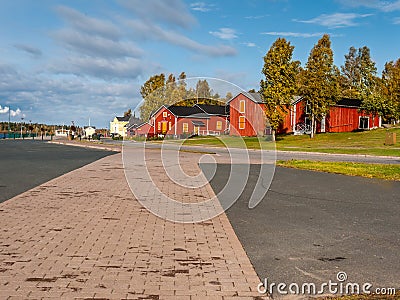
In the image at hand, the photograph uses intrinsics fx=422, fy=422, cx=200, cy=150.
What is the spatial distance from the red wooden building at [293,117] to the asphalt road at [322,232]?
45540 millimetres

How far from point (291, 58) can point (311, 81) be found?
12.6ft

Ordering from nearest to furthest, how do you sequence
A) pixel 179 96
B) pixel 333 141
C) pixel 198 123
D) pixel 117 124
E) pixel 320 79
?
pixel 179 96 → pixel 333 141 → pixel 320 79 → pixel 198 123 → pixel 117 124

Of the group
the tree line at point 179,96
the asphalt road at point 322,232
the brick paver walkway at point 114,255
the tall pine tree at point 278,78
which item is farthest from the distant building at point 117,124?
the brick paver walkway at point 114,255

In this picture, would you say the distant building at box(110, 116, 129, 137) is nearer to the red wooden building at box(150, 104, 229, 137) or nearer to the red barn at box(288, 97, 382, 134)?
the red wooden building at box(150, 104, 229, 137)

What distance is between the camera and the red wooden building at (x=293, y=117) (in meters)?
59.0

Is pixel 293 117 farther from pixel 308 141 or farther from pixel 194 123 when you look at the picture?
pixel 194 123

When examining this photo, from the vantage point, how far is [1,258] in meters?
5.61

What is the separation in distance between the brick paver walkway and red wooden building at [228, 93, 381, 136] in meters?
49.5

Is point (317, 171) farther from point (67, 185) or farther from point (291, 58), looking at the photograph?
point (291, 58)

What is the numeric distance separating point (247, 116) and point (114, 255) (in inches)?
2236

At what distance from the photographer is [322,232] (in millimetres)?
7391

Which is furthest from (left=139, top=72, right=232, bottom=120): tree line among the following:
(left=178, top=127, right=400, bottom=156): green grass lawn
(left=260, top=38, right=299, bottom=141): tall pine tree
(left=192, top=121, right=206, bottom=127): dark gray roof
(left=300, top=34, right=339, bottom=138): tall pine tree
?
(left=192, top=121, right=206, bottom=127): dark gray roof

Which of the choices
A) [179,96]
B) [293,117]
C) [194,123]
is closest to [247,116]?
[293,117]

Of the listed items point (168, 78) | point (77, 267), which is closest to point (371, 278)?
point (77, 267)
